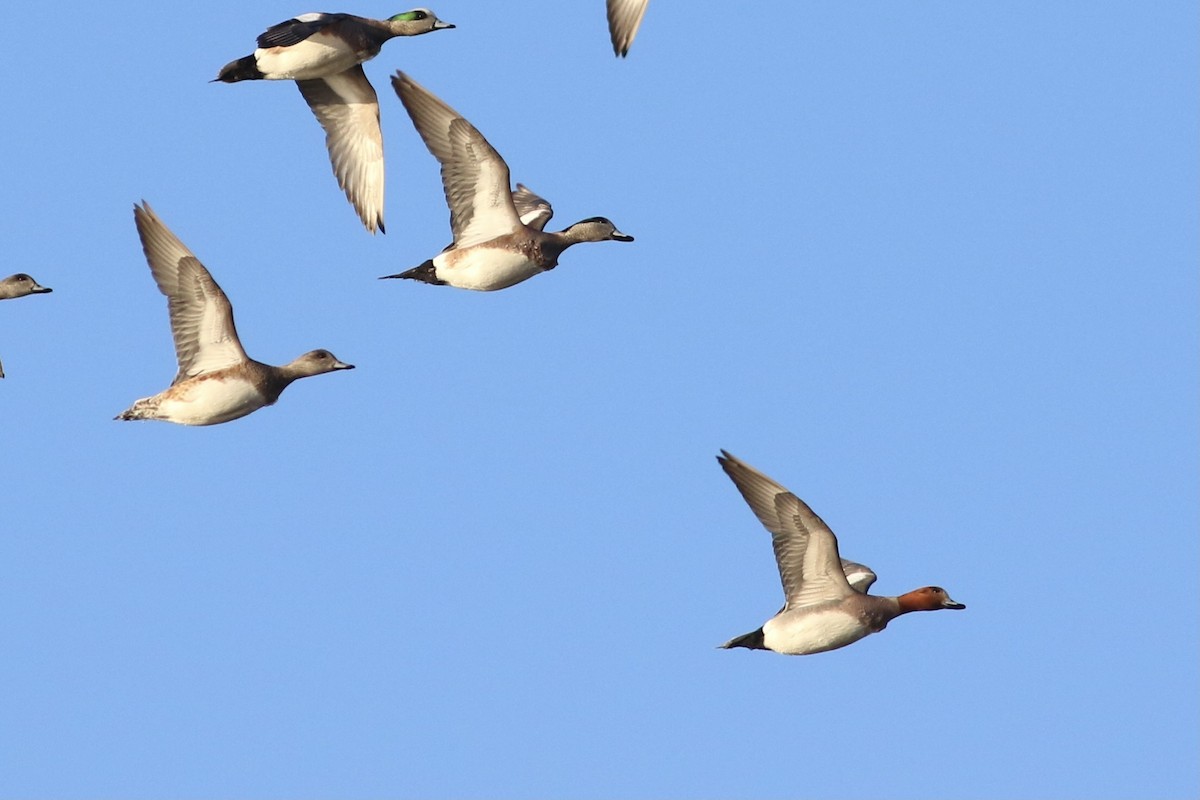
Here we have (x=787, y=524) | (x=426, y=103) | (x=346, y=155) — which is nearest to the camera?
(x=787, y=524)

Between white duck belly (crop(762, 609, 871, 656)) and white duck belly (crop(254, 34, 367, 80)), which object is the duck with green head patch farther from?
white duck belly (crop(762, 609, 871, 656))

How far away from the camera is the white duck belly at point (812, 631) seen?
21.5 m

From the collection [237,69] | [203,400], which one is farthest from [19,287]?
[203,400]

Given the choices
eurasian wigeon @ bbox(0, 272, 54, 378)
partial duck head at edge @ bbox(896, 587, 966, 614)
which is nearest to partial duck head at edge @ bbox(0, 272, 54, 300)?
eurasian wigeon @ bbox(0, 272, 54, 378)

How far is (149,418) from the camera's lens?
72.5 feet

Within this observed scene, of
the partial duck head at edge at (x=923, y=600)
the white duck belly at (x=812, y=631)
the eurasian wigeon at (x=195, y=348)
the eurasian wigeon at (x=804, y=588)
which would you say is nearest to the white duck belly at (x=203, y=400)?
the eurasian wigeon at (x=195, y=348)

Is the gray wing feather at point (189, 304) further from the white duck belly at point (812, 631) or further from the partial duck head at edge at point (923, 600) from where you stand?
the partial duck head at edge at point (923, 600)

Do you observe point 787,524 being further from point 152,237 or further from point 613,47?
point 152,237

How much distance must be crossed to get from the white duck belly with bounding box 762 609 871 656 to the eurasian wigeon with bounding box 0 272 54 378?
9.32 metres

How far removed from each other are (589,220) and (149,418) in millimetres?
5469

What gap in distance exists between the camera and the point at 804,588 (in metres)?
21.6

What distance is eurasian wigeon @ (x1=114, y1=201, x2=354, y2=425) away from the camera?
71.4ft

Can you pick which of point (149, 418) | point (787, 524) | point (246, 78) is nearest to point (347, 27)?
point (246, 78)

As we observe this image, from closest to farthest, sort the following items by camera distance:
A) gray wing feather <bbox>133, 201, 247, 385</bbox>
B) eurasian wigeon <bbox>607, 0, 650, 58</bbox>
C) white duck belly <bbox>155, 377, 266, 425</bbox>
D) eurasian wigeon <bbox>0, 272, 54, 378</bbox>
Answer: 1. gray wing feather <bbox>133, 201, 247, 385</bbox>
2. white duck belly <bbox>155, 377, 266, 425</bbox>
3. eurasian wigeon <bbox>607, 0, 650, 58</bbox>
4. eurasian wigeon <bbox>0, 272, 54, 378</bbox>
